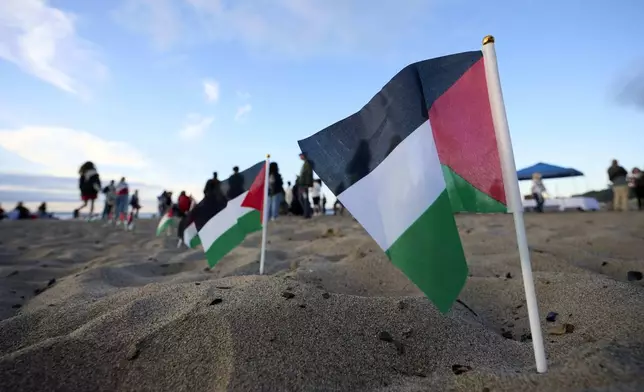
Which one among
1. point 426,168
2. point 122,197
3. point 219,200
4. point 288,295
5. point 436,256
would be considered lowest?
point 288,295

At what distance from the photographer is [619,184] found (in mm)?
11195

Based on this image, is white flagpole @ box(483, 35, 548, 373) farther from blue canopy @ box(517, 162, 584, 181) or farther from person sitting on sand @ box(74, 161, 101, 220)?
blue canopy @ box(517, 162, 584, 181)

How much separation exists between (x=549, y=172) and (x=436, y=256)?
62.2 feet

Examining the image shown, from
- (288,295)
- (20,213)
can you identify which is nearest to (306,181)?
(288,295)

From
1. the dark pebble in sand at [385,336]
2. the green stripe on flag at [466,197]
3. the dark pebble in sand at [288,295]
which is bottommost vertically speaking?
the dark pebble in sand at [385,336]

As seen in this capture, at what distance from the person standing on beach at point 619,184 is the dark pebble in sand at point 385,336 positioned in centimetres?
1166

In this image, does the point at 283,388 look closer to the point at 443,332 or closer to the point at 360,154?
the point at 443,332

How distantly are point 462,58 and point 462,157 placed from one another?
1.42ft

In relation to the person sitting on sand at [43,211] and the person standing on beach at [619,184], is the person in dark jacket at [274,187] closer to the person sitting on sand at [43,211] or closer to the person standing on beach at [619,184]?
the person standing on beach at [619,184]

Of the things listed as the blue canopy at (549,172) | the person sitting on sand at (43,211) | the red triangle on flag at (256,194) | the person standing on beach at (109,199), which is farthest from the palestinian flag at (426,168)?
the person sitting on sand at (43,211)

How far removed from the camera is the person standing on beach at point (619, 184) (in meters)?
10.9

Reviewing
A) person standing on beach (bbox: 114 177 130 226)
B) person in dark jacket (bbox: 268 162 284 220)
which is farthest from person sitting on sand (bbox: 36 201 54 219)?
person in dark jacket (bbox: 268 162 284 220)

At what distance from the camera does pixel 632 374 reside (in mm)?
1291

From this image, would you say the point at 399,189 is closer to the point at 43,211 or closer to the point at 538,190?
the point at 538,190
